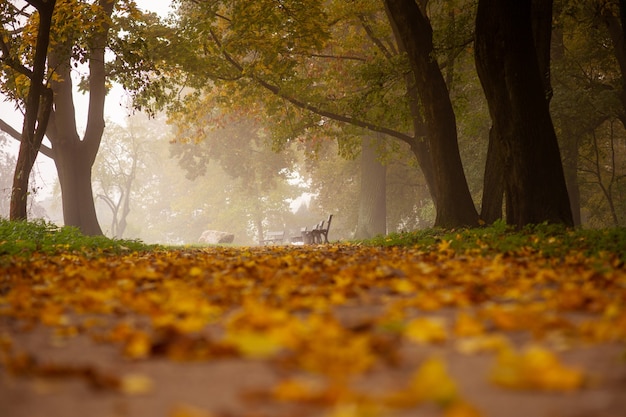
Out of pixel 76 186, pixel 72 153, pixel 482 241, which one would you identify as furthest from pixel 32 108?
pixel 482 241

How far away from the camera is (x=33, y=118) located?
1288cm

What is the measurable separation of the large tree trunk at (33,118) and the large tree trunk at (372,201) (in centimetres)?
1727

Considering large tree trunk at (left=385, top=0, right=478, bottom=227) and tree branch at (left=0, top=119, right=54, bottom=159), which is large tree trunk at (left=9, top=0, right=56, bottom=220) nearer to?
tree branch at (left=0, top=119, right=54, bottom=159)

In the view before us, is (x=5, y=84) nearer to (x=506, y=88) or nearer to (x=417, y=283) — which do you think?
(x=506, y=88)

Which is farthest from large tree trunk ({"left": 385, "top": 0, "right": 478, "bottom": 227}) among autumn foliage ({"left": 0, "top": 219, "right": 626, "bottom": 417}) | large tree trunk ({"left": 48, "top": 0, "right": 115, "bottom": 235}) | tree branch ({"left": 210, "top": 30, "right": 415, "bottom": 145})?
large tree trunk ({"left": 48, "top": 0, "right": 115, "bottom": 235})

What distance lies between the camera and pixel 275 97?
19.8m

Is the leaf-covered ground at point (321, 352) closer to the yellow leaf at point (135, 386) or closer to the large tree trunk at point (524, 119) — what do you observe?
the yellow leaf at point (135, 386)

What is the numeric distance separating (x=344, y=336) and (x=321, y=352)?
324 mm

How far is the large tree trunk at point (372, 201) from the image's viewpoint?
28.1 meters

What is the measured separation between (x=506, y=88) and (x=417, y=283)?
23.1ft

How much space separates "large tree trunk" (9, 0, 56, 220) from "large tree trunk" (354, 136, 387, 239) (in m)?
17.3

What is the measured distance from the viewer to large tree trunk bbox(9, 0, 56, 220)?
41.5ft

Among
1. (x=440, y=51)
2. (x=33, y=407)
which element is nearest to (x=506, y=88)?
(x=440, y=51)

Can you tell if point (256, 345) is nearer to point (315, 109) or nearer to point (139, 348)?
point (139, 348)
